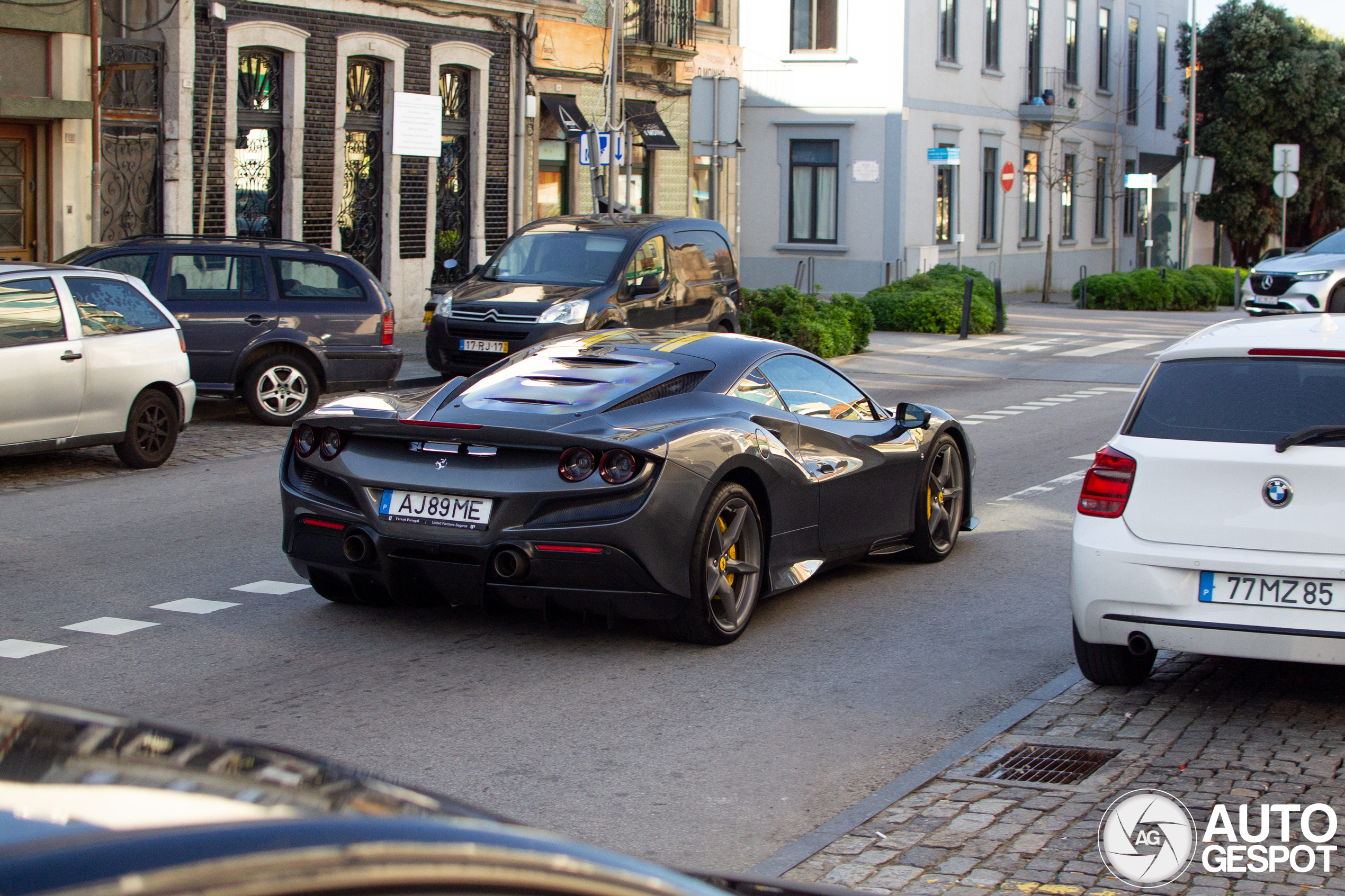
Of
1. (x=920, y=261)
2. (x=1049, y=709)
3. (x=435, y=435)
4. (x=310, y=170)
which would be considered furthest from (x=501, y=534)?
(x=920, y=261)

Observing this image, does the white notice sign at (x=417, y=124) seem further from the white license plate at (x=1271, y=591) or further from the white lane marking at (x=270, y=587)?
the white license plate at (x=1271, y=591)

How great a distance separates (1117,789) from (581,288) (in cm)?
1316

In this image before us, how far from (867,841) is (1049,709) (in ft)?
5.62

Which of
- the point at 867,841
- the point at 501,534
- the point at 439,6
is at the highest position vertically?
the point at 439,6

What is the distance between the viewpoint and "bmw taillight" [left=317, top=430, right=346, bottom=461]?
7309mm

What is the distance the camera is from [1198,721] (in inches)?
242

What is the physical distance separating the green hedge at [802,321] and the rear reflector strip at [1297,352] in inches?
634

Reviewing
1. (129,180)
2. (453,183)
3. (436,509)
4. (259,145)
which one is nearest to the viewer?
(436,509)

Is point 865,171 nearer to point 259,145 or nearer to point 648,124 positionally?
point 648,124

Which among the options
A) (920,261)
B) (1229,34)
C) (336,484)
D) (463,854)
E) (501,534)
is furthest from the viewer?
(1229,34)

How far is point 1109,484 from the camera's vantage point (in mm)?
6262

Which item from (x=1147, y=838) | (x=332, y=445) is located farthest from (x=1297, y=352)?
(x=332, y=445)

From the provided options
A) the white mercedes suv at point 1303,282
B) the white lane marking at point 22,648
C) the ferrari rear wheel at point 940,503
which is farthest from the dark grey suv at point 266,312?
the white mercedes suv at point 1303,282

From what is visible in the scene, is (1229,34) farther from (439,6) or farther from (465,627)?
(465,627)
